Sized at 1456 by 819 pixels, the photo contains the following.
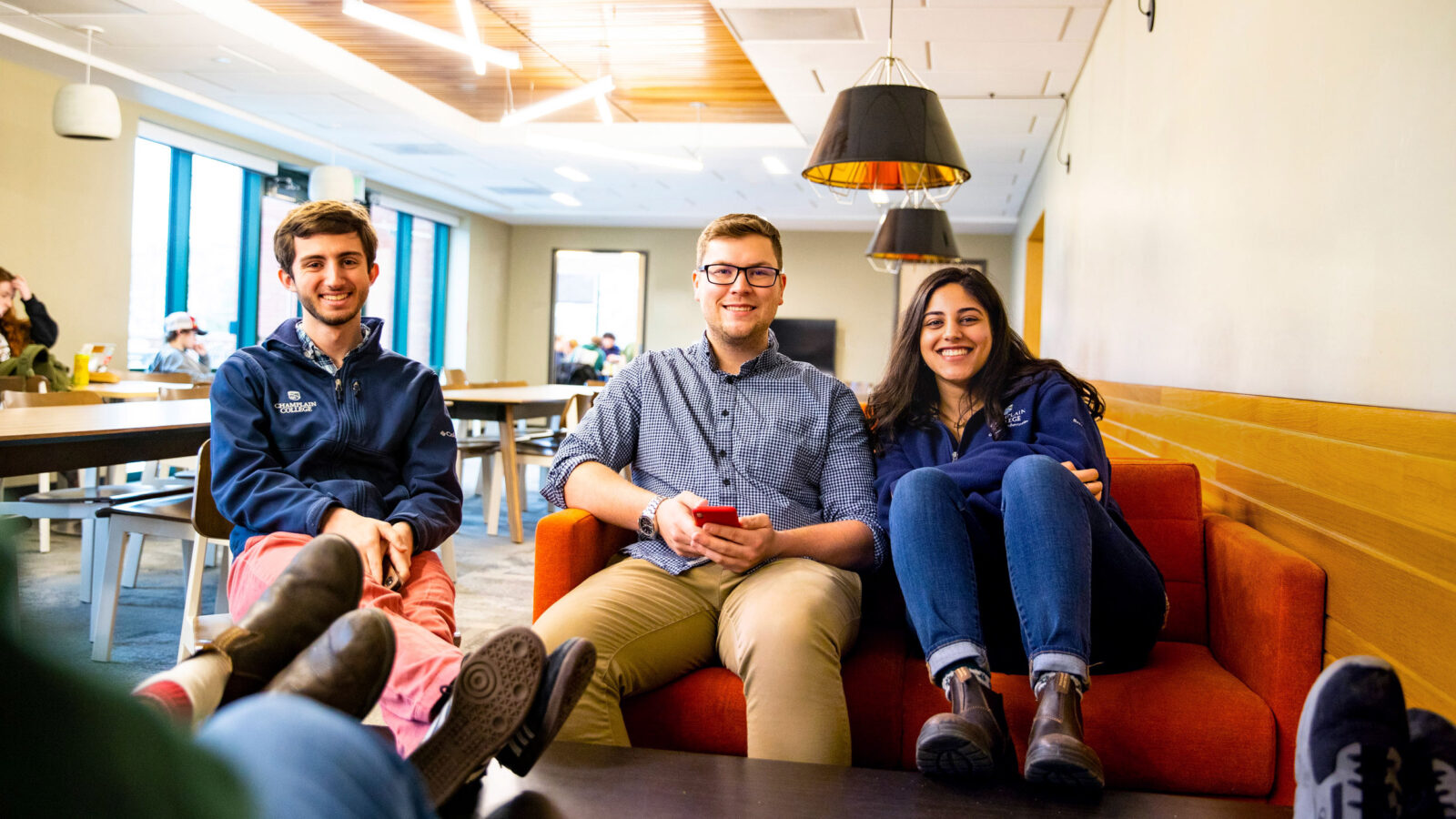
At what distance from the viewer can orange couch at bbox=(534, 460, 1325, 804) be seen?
1515 mm

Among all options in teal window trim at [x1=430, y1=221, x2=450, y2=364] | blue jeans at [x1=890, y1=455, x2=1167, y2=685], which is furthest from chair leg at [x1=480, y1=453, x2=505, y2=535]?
teal window trim at [x1=430, y1=221, x2=450, y2=364]

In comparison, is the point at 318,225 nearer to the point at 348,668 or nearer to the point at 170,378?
the point at 348,668

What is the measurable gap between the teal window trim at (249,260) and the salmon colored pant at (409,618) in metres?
8.12

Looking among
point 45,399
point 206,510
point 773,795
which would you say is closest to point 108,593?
point 206,510

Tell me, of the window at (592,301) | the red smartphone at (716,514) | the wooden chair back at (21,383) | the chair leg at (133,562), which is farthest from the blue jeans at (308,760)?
the window at (592,301)

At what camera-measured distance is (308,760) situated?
54 centimetres

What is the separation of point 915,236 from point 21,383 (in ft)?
14.3

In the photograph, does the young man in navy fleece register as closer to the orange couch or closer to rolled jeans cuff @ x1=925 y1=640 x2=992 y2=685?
the orange couch

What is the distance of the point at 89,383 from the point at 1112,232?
5.59 m

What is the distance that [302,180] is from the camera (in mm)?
9812

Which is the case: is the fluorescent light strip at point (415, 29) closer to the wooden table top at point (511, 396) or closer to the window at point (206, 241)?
the wooden table top at point (511, 396)

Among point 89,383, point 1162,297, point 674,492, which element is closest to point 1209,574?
point 674,492

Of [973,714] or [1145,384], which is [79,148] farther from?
[973,714]

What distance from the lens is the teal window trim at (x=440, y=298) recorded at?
13.0 metres
